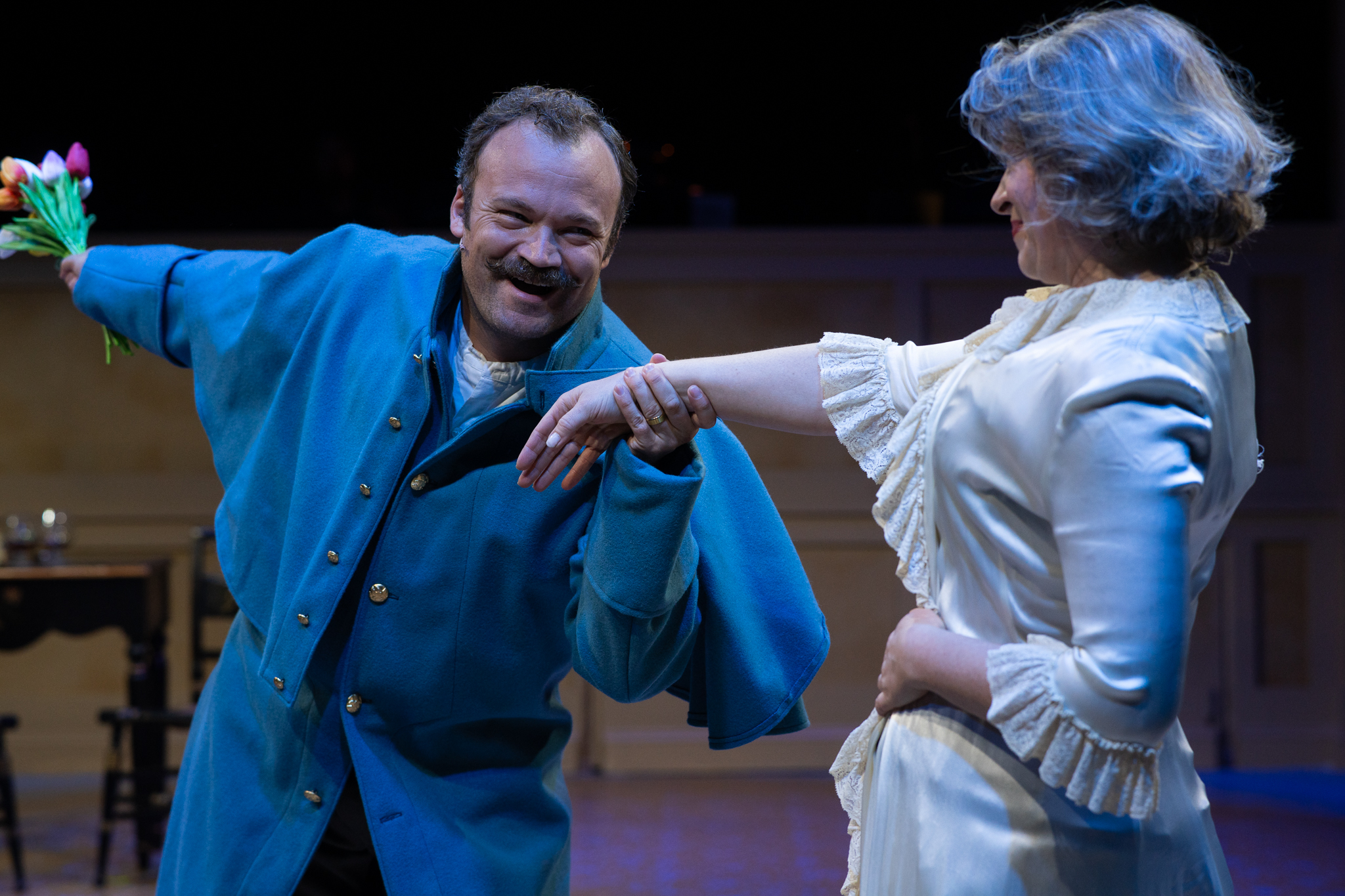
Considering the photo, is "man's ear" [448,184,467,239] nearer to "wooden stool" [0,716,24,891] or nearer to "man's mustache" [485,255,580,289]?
"man's mustache" [485,255,580,289]

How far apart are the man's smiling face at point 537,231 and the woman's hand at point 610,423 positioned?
18 centimetres

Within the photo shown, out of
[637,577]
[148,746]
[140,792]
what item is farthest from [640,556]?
[148,746]

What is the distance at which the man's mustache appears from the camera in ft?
4.87

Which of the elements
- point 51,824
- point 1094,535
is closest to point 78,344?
point 51,824

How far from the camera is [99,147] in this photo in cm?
477

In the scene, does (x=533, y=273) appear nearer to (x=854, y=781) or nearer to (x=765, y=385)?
(x=765, y=385)

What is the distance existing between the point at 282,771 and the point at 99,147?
399 centimetres

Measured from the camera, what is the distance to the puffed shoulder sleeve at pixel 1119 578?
885 millimetres

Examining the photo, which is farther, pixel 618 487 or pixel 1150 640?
pixel 618 487

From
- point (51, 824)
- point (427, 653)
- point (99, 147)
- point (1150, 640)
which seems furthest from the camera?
point (99, 147)

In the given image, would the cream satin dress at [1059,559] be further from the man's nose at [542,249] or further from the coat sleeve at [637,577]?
the man's nose at [542,249]

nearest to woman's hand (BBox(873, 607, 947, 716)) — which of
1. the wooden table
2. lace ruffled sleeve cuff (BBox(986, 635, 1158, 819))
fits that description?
lace ruffled sleeve cuff (BBox(986, 635, 1158, 819))

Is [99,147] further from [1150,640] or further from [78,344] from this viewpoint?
[1150,640]

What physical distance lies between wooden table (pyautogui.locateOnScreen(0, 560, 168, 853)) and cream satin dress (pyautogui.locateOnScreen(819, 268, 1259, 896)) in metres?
3.13
